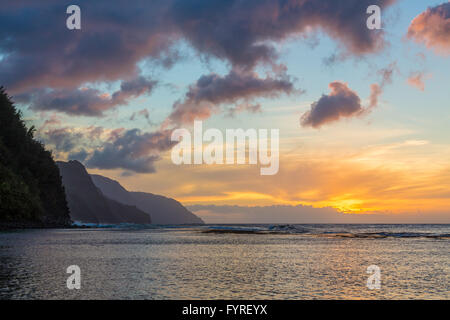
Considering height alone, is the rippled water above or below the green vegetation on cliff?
below

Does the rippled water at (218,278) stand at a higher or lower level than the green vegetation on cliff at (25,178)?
lower

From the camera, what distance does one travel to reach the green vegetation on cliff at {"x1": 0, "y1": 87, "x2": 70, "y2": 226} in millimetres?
99125

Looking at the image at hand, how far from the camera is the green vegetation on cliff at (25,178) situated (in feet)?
325

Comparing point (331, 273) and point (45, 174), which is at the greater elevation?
point (45, 174)

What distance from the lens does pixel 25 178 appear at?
405 feet

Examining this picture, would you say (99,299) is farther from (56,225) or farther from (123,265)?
(56,225)

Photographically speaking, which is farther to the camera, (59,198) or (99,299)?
(59,198)

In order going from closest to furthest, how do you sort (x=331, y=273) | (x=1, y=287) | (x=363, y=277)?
(x=1, y=287)
(x=363, y=277)
(x=331, y=273)

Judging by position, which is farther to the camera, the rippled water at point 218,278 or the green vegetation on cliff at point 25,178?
the green vegetation on cliff at point 25,178

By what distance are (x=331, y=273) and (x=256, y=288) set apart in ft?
23.1

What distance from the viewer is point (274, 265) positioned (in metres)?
28.3

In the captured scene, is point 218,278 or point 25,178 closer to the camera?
point 218,278

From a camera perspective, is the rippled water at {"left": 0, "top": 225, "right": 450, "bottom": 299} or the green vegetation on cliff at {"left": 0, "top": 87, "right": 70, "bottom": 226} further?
the green vegetation on cliff at {"left": 0, "top": 87, "right": 70, "bottom": 226}
